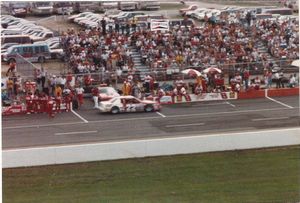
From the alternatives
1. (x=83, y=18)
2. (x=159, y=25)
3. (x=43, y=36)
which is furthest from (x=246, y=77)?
(x=43, y=36)

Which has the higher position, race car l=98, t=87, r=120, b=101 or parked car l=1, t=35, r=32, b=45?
parked car l=1, t=35, r=32, b=45

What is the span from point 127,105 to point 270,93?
3.53 metres

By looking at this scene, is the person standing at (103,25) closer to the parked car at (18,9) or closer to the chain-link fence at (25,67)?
the chain-link fence at (25,67)

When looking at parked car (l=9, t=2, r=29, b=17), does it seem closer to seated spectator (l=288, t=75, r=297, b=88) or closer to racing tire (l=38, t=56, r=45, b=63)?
racing tire (l=38, t=56, r=45, b=63)

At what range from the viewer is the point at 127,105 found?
13219 millimetres

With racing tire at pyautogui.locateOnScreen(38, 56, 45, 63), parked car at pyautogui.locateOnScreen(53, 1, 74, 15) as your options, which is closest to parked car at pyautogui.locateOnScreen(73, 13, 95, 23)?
parked car at pyautogui.locateOnScreen(53, 1, 74, 15)

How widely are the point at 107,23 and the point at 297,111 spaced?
4.56 meters

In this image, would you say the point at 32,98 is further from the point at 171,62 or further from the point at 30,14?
the point at 171,62

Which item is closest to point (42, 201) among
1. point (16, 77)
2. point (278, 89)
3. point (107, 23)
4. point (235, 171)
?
point (235, 171)

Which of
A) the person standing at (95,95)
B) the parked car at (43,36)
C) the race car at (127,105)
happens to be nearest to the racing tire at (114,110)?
the race car at (127,105)

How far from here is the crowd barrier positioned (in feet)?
46.6

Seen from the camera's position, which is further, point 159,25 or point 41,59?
point 159,25

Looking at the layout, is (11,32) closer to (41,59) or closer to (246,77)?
(41,59)

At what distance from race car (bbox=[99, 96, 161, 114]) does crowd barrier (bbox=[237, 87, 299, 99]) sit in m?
2.21
